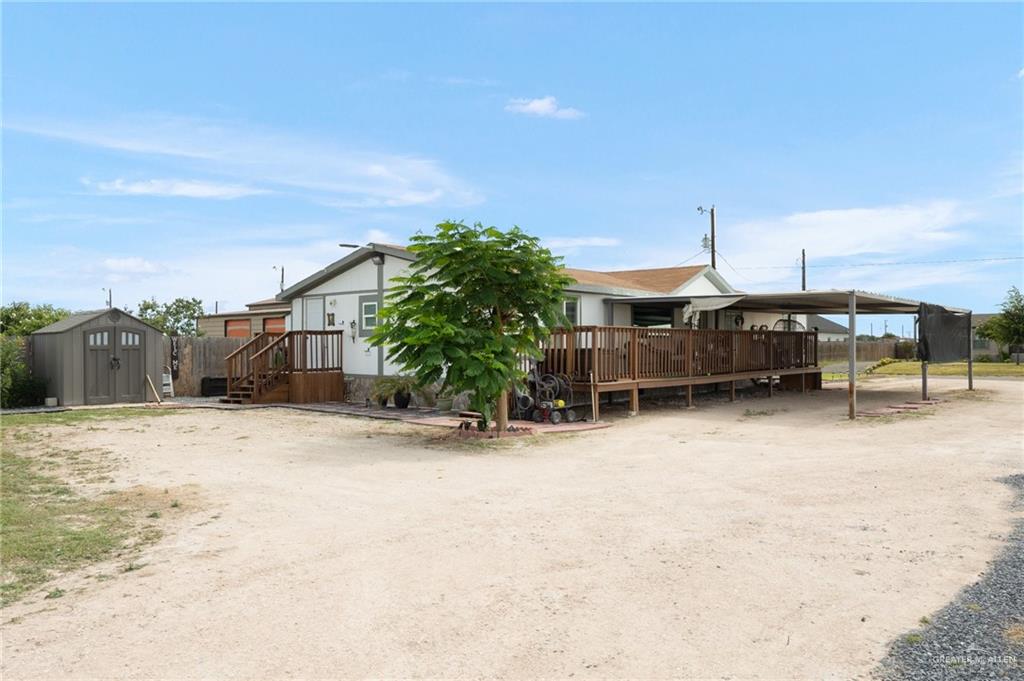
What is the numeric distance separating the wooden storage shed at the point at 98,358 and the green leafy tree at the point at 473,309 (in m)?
9.20

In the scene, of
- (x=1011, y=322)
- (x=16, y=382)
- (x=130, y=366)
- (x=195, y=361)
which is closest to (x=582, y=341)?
(x=130, y=366)

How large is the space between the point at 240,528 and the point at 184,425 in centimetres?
806

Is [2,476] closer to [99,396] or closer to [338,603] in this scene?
[338,603]

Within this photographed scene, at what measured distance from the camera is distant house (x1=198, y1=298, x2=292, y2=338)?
2655 centimetres

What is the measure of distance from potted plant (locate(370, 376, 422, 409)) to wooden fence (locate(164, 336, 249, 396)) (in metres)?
6.52

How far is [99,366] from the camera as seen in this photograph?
666 inches

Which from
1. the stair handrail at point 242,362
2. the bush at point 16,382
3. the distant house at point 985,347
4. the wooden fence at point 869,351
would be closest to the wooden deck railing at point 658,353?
the stair handrail at point 242,362

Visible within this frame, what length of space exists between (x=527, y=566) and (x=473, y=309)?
22.7ft

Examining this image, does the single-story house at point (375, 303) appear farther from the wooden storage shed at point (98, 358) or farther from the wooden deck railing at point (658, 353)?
the wooden storage shed at point (98, 358)

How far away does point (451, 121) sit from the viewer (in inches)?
600

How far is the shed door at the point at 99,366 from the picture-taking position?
54.8ft

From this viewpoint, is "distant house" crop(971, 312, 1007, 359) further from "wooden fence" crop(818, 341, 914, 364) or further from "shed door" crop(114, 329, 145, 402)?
"shed door" crop(114, 329, 145, 402)

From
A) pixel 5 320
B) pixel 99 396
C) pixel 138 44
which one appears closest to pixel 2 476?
pixel 138 44

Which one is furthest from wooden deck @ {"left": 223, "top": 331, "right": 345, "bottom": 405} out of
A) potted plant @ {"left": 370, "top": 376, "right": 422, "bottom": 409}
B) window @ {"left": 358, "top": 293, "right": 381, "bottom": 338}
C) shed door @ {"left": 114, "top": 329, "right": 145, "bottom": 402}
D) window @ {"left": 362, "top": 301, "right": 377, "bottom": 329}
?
shed door @ {"left": 114, "top": 329, "right": 145, "bottom": 402}
